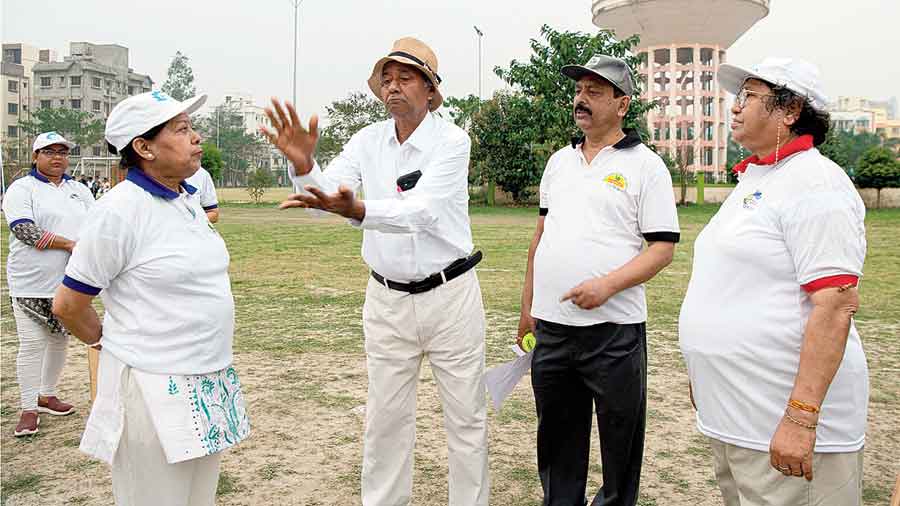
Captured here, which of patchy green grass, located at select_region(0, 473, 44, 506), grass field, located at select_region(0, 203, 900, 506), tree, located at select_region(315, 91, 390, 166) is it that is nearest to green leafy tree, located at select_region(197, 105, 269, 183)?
tree, located at select_region(315, 91, 390, 166)

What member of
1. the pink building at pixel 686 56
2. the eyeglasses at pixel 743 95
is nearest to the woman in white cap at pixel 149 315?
the eyeglasses at pixel 743 95

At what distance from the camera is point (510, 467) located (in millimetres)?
4438

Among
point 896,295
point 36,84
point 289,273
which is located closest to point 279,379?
point 289,273

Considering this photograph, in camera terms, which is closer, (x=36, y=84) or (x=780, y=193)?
(x=780, y=193)

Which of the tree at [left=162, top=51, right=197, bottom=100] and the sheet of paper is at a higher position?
the tree at [left=162, top=51, right=197, bottom=100]

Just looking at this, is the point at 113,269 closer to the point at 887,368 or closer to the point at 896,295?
the point at 887,368

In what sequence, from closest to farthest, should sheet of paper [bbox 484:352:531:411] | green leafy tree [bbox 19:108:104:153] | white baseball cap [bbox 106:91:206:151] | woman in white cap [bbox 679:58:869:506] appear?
woman in white cap [bbox 679:58:869:506] < white baseball cap [bbox 106:91:206:151] < sheet of paper [bbox 484:352:531:411] < green leafy tree [bbox 19:108:104:153]

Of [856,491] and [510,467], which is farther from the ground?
[856,491]

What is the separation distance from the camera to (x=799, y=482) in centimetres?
238

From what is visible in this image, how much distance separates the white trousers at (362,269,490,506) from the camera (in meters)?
3.62

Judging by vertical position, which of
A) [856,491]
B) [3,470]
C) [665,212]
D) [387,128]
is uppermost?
[387,128]

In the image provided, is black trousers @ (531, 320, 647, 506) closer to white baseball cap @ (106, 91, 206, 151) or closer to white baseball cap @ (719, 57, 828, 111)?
white baseball cap @ (719, 57, 828, 111)

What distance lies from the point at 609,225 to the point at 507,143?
3518 cm

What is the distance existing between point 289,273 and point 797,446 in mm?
11111
